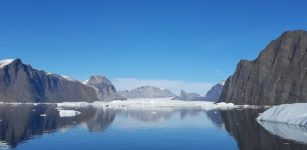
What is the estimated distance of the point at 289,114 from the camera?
71188mm

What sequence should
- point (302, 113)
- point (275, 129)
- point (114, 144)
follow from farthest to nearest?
point (302, 113) → point (275, 129) → point (114, 144)

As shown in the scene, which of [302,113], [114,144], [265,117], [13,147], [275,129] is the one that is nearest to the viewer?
[13,147]

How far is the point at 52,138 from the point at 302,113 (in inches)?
1566

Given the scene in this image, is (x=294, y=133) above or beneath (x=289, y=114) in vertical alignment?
beneath

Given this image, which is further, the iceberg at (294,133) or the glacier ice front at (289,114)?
the glacier ice front at (289,114)

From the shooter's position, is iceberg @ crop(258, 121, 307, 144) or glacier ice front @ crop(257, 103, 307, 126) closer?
iceberg @ crop(258, 121, 307, 144)

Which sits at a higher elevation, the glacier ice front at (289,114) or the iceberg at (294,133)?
the glacier ice front at (289,114)

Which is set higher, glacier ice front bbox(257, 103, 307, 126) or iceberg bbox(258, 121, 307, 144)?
glacier ice front bbox(257, 103, 307, 126)

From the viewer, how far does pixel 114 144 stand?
157ft

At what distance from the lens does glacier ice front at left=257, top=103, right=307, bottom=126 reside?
66.1 metres

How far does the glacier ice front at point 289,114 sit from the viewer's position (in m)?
66.1

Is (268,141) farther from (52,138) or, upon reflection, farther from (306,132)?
(52,138)

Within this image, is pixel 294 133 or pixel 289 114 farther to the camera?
pixel 289 114

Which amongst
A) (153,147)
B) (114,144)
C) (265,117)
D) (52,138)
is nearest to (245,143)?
(153,147)
